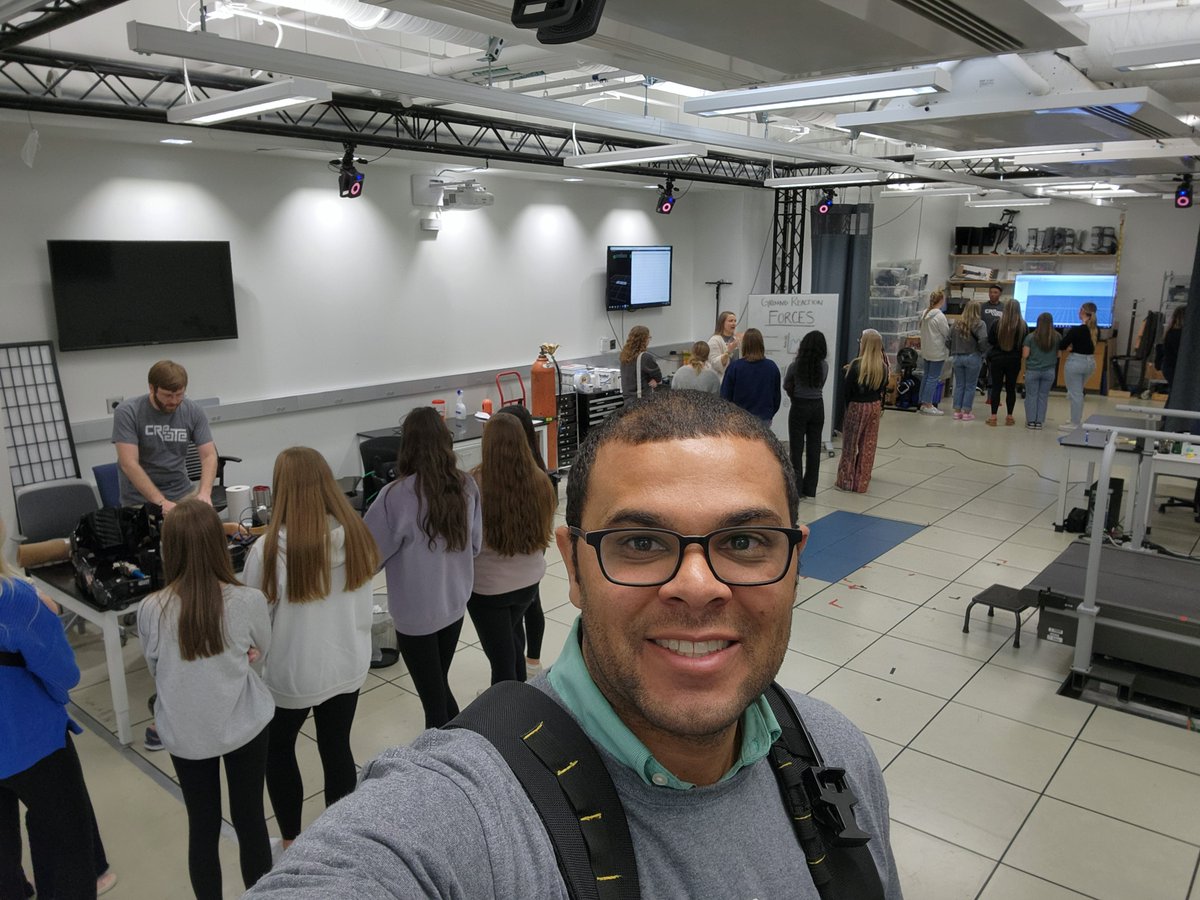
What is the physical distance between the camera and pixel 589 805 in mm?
850

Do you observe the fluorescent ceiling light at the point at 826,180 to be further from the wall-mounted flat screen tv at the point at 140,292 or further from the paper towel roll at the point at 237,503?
the paper towel roll at the point at 237,503

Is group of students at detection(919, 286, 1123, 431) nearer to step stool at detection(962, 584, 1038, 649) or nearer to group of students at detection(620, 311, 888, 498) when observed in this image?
group of students at detection(620, 311, 888, 498)

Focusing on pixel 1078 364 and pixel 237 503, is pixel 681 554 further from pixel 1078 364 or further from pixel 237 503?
pixel 1078 364

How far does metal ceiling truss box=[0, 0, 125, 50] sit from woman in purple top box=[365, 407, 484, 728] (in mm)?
2170

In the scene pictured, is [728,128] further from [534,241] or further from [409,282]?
[409,282]

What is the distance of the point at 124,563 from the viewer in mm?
Result: 3965

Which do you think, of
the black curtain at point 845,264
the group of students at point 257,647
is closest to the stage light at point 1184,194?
the black curtain at point 845,264

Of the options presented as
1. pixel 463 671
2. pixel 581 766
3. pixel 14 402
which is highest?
pixel 581 766

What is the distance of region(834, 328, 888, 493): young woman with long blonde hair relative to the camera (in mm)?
8125

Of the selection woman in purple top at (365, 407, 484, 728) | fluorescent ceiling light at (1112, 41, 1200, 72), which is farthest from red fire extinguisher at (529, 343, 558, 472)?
fluorescent ceiling light at (1112, 41, 1200, 72)

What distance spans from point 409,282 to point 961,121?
5937 millimetres

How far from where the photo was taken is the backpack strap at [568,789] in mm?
819

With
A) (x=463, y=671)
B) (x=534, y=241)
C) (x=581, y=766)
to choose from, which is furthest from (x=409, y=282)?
(x=581, y=766)

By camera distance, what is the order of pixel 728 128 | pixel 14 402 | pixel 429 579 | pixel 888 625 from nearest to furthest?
pixel 429 579
pixel 888 625
pixel 14 402
pixel 728 128
